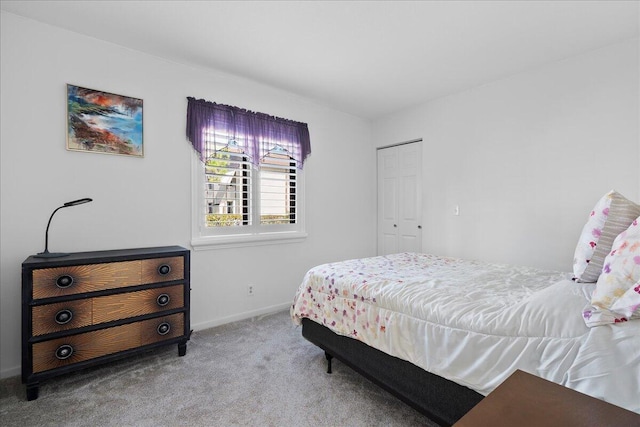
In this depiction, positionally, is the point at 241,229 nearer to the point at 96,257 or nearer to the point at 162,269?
the point at 162,269

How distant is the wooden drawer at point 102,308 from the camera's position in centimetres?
195

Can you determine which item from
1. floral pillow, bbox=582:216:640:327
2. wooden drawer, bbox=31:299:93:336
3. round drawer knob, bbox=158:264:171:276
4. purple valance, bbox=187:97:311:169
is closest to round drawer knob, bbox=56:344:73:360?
wooden drawer, bbox=31:299:93:336

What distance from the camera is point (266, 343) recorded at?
2.73 meters

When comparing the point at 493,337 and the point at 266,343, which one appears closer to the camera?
the point at 493,337

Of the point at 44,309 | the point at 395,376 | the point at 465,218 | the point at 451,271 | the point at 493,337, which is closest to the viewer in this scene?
the point at 493,337

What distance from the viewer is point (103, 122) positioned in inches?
99.2

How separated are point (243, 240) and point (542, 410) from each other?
2986 mm

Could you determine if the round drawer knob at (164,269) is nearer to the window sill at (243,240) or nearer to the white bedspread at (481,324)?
the window sill at (243,240)

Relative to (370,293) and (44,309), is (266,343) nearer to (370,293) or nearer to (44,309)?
(370,293)

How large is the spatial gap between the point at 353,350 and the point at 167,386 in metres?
1.31

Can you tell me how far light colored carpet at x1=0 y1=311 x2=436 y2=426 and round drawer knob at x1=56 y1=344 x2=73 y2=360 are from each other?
0.23 m

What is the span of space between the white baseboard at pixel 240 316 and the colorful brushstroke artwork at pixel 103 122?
175 centimetres

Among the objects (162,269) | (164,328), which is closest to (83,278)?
(162,269)

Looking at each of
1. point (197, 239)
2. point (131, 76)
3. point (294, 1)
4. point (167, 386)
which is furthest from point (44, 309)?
point (294, 1)
